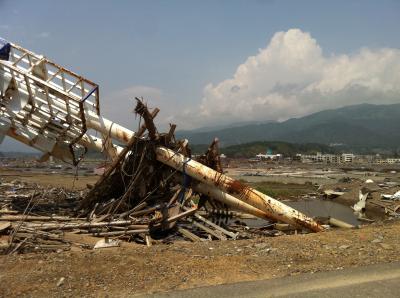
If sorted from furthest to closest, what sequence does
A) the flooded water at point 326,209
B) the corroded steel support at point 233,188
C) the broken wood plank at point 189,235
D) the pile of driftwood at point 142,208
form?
the flooded water at point 326,209 < the corroded steel support at point 233,188 < the broken wood plank at point 189,235 < the pile of driftwood at point 142,208

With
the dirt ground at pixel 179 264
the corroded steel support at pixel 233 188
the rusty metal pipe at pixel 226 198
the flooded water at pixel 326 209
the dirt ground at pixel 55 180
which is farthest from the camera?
the dirt ground at pixel 55 180

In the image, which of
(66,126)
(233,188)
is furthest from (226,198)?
(66,126)

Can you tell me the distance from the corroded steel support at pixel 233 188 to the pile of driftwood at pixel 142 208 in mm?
180

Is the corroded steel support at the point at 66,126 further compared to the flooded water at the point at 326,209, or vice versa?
the flooded water at the point at 326,209

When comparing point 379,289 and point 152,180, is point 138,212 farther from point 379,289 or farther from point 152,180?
point 379,289

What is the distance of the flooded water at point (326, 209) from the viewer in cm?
2894

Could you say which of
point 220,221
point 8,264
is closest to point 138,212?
point 220,221

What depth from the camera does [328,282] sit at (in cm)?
796

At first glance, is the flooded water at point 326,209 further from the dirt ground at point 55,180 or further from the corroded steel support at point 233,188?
the dirt ground at point 55,180

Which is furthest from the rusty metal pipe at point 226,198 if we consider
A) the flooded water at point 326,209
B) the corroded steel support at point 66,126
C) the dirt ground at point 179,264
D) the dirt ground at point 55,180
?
the dirt ground at point 55,180

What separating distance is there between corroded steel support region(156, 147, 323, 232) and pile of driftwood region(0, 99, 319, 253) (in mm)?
180

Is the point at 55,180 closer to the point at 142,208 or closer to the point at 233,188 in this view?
the point at 142,208

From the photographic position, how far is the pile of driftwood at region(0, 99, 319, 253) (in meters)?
13.4

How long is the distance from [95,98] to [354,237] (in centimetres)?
1071
